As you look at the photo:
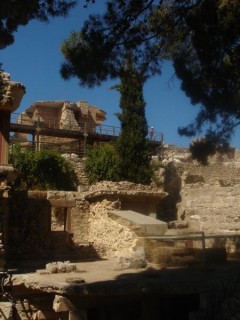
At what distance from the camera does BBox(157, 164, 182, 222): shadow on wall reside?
26375 mm

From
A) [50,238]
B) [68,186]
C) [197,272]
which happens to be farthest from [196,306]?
[68,186]

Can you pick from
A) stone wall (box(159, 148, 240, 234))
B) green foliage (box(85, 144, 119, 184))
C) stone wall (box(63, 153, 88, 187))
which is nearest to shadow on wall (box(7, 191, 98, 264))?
stone wall (box(159, 148, 240, 234))

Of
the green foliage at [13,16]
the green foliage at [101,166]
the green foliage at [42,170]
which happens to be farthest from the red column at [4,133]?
the green foliage at [101,166]

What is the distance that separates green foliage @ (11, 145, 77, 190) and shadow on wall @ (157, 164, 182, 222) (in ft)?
17.1

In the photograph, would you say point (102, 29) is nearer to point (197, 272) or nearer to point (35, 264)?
point (197, 272)

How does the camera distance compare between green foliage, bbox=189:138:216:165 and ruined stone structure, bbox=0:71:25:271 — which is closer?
green foliage, bbox=189:138:216:165

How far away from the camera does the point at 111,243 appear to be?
16.4m

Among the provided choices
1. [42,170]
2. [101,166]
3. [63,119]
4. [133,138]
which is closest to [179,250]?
[133,138]

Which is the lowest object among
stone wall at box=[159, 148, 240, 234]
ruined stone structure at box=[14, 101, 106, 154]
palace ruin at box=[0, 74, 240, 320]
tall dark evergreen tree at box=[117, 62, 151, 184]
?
palace ruin at box=[0, 74, 240, 320]

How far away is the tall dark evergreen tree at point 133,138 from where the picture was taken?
80.0ft

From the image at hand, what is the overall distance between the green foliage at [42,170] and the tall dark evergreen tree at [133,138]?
340cm

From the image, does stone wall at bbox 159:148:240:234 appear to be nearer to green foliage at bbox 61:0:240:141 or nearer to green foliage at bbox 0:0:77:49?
green foliage at bbox 61:0:240:141

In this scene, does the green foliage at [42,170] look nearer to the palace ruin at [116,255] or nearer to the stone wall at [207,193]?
the palace ruin at [116,255]

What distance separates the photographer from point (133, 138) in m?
25.2
